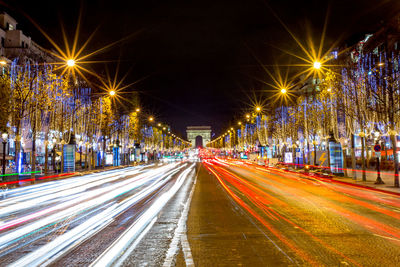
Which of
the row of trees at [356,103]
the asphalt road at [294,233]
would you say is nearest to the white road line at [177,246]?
the asphalt road at [294,233]

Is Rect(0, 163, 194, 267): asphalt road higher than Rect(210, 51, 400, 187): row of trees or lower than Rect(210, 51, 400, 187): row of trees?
lower

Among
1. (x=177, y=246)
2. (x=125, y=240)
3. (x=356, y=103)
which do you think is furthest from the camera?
(x=356, y=103)

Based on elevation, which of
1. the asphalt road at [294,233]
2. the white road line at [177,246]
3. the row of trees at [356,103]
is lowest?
the asphalt road at [294,233]

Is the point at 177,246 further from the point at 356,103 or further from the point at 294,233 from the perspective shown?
the point at 356,103

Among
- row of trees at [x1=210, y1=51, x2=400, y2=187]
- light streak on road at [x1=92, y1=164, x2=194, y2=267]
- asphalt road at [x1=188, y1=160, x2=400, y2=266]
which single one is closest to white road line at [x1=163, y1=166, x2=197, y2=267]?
asphalt road at [x1=188, y1=160, x2=400, y2=266]

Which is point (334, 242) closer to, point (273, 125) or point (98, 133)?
point (98, 133)

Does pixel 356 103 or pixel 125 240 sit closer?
pixel 125 240

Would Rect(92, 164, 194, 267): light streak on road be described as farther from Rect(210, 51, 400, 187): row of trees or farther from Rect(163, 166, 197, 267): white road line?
Rect(210, 51, 400, 187): row of trees

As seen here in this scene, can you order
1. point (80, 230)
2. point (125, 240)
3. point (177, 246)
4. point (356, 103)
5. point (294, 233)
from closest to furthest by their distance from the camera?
1. point (177, 246)
2. point (125, 240)
3. point (294, 233)
4. point (80, 230)
5. point (356, 103)

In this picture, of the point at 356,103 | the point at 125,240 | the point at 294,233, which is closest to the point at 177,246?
the point at 125,240

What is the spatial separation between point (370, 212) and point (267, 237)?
5.78m

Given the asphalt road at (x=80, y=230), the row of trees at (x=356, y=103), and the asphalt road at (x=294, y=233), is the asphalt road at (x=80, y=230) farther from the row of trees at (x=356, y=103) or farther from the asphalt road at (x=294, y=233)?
the row of trees at (x=356, y=103)

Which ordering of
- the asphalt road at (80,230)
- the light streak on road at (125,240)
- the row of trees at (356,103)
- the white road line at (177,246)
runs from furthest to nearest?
the row of trees at (356,103) → the asphalt road at (80,230) → the light streak on road at (125,240) → the white road line at (177,246)

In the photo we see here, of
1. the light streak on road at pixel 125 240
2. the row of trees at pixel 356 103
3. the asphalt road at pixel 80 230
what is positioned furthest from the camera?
the row of trees at pixel 356 103
